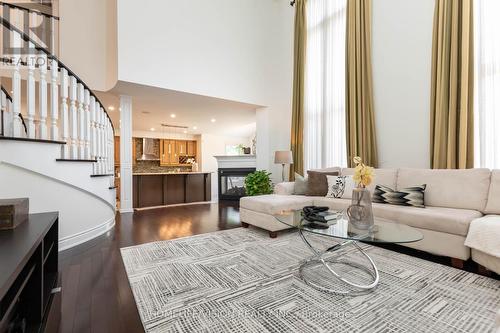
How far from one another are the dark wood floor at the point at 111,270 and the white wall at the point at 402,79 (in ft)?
5.14

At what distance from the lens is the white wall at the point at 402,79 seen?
130 inches

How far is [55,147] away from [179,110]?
3874 mm

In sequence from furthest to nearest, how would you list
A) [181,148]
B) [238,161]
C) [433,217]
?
[181,148]
[238,161]
[433,217]

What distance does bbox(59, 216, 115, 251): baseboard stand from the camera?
8.69ft

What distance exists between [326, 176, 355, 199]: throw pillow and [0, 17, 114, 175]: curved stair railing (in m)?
3.34

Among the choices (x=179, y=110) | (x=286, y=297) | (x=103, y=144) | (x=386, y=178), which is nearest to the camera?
(x=286, y=297)

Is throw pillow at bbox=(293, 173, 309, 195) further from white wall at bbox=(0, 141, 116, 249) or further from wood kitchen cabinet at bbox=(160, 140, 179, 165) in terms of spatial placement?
wood kitchen cabinet at bbox=(160, 140, 179, 165)

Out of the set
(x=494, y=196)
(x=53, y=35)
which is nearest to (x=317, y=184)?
(x=494, y=196)

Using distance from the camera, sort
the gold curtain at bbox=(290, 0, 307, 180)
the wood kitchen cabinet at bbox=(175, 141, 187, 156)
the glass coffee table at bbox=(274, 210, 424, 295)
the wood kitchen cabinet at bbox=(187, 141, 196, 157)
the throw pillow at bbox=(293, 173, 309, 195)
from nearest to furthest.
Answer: the glass coffee table at bbox=(274, 210, 424, 295) < the throw pillow at bbox=(293, 173, 309, 195) < the gold curtain at bbox=(290, 0, 307, 180) < the wood kitchen cabinet at bbox=(175, 141, 187, 156) < the wood kitchen cabinet at bbox=(187, 141, 196, 157)

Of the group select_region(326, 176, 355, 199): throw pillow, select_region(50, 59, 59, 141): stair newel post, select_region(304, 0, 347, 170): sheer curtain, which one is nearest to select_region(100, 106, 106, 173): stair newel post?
select_region(50, 59, 59, 141): stair newel post

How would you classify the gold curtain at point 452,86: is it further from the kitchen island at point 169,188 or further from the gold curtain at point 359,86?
the kitchen island at point 169,188

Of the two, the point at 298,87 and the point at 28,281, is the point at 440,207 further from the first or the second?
the point at 28,281

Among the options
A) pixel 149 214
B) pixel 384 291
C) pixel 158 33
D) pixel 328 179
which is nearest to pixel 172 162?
pixel 149 214

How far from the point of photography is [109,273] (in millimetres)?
2088
